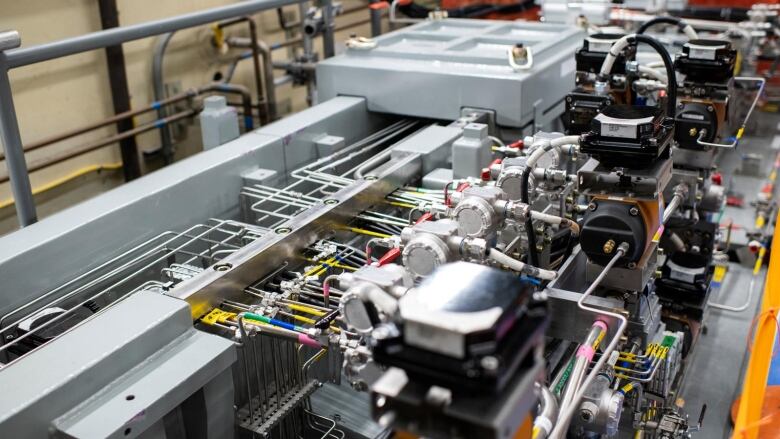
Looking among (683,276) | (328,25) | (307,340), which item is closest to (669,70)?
(683,276)

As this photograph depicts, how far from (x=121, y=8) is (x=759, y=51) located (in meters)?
3.62

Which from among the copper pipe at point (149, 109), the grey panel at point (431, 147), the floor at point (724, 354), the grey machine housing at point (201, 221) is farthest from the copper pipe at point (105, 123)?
the floor at point (724, 354)

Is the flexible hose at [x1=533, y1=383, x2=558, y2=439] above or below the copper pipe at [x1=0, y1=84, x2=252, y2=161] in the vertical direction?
above

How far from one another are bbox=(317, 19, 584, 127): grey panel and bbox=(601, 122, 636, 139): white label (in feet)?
2.90

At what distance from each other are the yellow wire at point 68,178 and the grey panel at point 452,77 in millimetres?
1572

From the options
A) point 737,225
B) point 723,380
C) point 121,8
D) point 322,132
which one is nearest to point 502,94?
point 322,132

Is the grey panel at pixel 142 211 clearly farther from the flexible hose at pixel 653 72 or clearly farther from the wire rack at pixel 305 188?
the flexible hose at pixel 653 72

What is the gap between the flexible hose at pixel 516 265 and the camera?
1390 mm

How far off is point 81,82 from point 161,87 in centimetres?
46

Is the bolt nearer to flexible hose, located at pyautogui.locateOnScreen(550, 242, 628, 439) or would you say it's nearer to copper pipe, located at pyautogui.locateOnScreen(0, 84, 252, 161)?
flexible hose, located at pyautogui.locateOnScreen(550, 242, 628, 439)

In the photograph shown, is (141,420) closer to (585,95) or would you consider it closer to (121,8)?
(585,95)

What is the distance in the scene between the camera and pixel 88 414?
3.92ft

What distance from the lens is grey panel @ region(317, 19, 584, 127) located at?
2447 mm

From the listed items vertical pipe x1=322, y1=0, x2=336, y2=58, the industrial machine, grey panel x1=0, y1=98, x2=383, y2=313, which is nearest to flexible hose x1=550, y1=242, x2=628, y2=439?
the industrial machine
